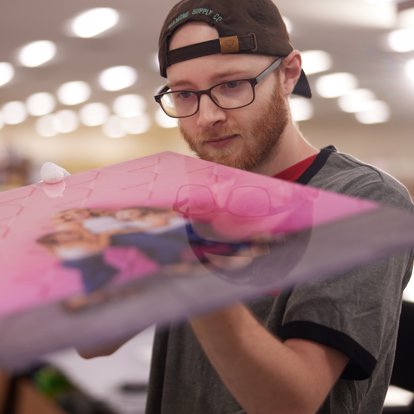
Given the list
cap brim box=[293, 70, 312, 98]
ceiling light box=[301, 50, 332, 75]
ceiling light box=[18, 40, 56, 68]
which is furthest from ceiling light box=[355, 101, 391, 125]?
cap brim box=[293, 70, 312, 98]

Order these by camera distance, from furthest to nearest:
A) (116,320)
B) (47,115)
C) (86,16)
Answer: (47,115), (86,16), (116,320)

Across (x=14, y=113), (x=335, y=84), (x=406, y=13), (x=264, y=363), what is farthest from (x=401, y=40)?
(x=14, y=113)

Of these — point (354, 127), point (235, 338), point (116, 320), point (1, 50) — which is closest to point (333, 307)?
point (235, 338)

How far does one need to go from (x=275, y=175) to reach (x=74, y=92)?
8.09m

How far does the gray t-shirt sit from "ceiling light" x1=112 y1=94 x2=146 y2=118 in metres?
8.39

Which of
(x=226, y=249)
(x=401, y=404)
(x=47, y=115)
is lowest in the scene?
(x=47, y=115)

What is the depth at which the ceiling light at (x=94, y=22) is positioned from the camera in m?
5.10

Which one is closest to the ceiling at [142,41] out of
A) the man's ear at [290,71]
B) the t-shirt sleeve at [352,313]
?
the man's ear at [290,71]

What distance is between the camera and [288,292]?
885mm

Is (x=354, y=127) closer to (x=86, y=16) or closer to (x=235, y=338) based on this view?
(x=86, y=16)

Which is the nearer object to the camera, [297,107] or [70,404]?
[70,404]

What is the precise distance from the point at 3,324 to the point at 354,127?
500 inches

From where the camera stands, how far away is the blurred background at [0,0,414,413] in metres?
5.01

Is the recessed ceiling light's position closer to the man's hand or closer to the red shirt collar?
the red shirt collar
